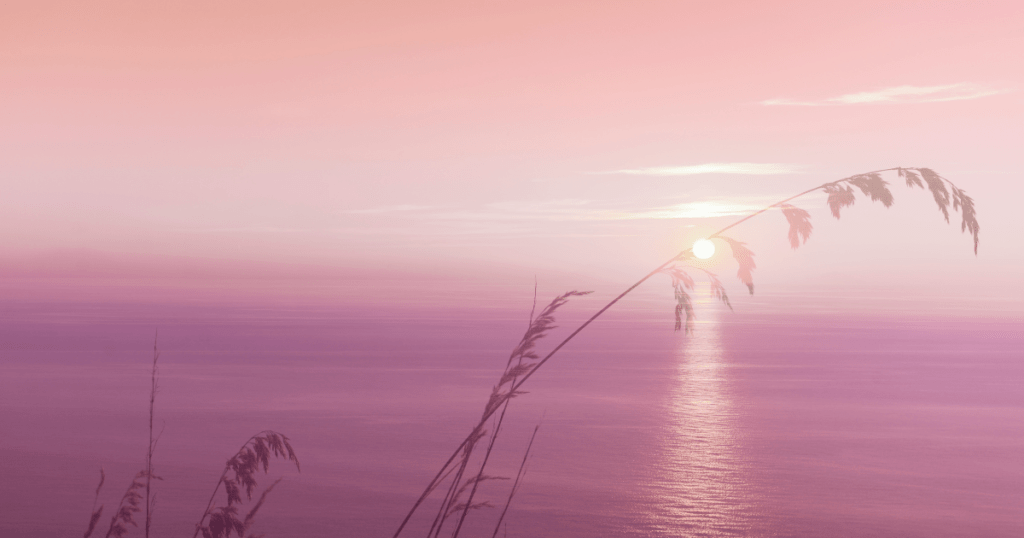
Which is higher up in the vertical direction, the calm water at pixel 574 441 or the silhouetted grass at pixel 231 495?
the silhouetted grass at pixel 231 495

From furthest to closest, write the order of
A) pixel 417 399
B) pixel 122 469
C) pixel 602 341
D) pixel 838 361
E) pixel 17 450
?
1. pixel 602 341
2. pixel 838 361
3. pixel 417 399
4. pixel 17 450
5. pixel 122 469

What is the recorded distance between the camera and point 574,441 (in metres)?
51.9

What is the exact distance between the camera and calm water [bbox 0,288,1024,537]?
37.0 metres

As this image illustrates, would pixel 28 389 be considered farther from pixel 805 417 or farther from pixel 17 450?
pixel 805 417

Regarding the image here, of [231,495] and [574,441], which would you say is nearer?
[231,495]

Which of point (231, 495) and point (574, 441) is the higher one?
point (231, 495)

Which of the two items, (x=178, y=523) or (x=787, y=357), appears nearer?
(x=178, y=523)

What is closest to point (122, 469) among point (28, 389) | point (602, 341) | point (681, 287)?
point (28, 389)

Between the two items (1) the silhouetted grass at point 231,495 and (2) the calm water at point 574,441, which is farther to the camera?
(2) the calm water at point 574,441

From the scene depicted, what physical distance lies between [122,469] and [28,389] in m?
44.8

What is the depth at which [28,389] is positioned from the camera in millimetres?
81250

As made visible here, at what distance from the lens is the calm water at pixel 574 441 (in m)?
37.0

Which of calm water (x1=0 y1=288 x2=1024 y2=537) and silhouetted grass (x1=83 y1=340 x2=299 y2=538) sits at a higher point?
silhouetted grass (x1=83 y1=340 x2=299 y2=538)

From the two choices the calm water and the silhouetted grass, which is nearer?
the silhouetted grass
